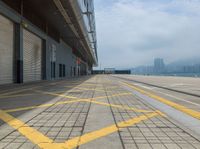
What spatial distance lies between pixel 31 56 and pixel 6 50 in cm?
681

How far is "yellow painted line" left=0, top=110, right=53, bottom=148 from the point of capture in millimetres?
4652

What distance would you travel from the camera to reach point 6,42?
19.9 meters

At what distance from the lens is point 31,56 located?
26.6 metres

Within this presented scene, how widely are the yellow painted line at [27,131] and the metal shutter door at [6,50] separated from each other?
13.0 m

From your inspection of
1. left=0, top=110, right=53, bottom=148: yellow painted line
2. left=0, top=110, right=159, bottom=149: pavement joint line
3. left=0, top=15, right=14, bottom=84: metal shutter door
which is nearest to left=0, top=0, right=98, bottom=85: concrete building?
left=0, top=15, right=14, bottom=84: metal shutter door

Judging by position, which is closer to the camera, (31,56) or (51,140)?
(51,140)

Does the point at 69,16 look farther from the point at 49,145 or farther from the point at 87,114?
the point at 49,145

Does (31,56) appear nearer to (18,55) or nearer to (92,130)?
(18,55)

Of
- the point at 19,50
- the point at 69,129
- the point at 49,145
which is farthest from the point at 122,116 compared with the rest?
the point at 19,50

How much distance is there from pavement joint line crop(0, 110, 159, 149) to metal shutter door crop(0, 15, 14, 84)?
12857 millimetres

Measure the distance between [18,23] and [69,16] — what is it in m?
7.23

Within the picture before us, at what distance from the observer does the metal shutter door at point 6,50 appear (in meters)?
18.9

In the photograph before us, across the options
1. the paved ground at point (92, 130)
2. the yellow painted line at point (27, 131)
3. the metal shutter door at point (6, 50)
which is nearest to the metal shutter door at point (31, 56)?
the metal shutter door at point (6, 50)

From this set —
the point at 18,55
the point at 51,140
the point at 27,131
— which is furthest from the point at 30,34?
the point at 51,140
